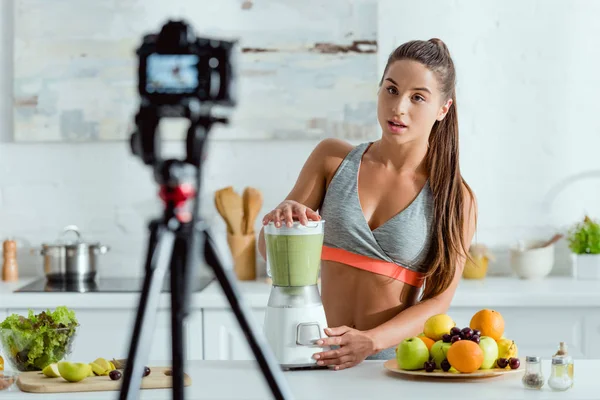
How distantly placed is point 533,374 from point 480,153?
1894 millimetres

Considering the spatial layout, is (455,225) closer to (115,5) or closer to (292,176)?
(292,176)

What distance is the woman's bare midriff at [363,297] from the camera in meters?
2.04

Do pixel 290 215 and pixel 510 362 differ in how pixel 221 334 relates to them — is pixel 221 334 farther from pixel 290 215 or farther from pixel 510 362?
pixel 510 362

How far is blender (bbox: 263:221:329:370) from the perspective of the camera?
1.71 meters

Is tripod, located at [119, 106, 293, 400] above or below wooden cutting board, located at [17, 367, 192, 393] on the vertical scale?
above

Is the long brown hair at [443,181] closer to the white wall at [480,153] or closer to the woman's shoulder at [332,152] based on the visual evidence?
the woman's shoulder at [332,152]

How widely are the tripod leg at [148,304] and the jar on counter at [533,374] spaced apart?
0.94 metres

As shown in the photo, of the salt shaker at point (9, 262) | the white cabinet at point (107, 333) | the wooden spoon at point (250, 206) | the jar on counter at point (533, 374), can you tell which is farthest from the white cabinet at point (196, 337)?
the jar on counter at point (533, 374)

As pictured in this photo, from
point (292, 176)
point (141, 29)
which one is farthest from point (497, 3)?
point (141, 29)

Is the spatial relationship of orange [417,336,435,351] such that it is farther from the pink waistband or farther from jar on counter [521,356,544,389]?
the pink waistband

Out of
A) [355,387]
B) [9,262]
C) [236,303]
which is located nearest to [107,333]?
[9,262]

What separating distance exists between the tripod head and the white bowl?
2.52m

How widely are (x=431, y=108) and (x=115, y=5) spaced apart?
1.77 meters

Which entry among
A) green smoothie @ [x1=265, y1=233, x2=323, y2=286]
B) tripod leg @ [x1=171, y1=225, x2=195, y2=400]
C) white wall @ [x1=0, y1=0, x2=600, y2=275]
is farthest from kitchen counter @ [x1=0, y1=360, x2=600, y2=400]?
white wall @ [x1=0, y1=0, x2=600, y2=275]
